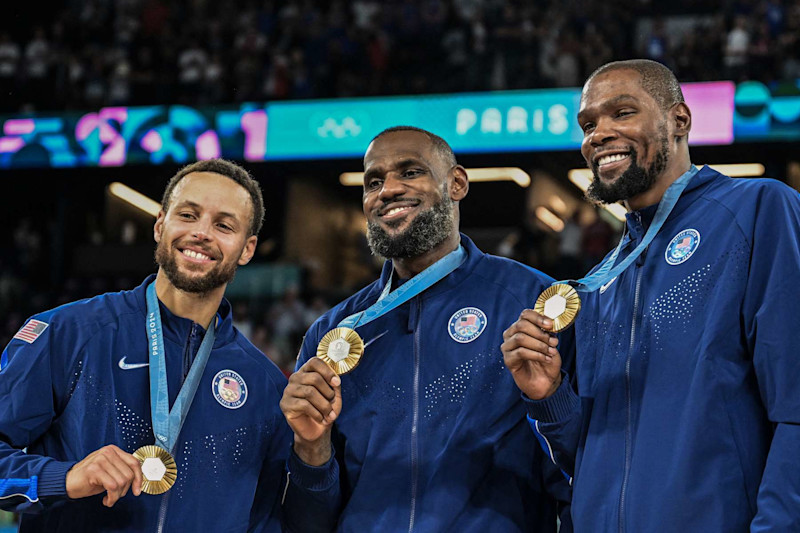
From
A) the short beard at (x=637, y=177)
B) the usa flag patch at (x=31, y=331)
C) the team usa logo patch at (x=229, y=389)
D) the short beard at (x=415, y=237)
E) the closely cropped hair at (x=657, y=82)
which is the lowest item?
the team usa logo patch at (x=229, y=389)

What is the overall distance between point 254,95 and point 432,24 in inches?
135

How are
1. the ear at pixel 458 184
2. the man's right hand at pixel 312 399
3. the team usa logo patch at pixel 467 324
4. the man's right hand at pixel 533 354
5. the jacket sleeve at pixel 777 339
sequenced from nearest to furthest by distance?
the jacket sleeve at pixel 777 339 → the man's right hand at pixel 533 354 → the man's right hand at pixel 312 399 → the team usa logo patch at pixel 467 324 → the ear at pixel 458 184

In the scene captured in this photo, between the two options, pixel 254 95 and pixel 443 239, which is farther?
pixel 254 95

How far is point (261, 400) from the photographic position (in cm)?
366

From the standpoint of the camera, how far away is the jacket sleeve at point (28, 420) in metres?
3.04

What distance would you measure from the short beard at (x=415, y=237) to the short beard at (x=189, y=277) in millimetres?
554

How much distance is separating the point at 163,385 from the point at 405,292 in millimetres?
905

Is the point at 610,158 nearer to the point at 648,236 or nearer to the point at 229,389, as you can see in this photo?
the point at 648,236

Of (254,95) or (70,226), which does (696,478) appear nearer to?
(254,95)

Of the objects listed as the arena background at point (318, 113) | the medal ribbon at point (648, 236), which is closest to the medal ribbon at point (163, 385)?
the medal ribbon at point (648, 236)

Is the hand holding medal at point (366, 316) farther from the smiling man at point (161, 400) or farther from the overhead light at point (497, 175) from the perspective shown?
the overhead light at point (497, 175)

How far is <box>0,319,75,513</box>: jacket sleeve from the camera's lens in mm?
3043

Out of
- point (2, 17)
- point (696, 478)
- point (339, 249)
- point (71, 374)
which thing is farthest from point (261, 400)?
point (2, 17)

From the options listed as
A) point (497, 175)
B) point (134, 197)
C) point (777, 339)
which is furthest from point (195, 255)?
point (134, 197)
